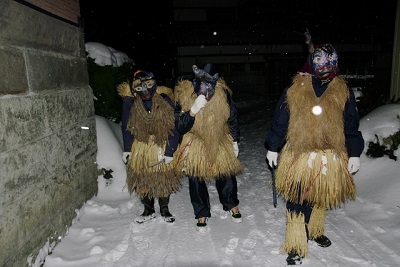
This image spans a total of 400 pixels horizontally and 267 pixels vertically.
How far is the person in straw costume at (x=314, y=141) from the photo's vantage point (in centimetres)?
267

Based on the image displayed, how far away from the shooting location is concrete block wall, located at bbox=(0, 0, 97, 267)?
2510mm

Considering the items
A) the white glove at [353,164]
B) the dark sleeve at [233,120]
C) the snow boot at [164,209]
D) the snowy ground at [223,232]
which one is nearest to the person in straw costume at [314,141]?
the white glove at [353,164]

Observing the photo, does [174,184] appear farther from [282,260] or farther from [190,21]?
[190,21]

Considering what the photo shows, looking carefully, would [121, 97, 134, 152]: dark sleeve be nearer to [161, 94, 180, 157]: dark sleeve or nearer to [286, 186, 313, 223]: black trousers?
[161, 94, 180, 157]: dark sleeve

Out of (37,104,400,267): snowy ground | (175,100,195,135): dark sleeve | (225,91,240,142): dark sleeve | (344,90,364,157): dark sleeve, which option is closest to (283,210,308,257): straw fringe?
(37,104,400,267): snowy ground

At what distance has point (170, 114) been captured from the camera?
11.7ft

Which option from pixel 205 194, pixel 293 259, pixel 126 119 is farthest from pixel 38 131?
pixel 293 259

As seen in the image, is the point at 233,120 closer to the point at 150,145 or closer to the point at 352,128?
the point at 150,145

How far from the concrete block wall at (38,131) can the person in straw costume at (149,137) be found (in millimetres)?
667

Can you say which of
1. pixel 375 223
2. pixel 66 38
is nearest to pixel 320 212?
pixel 375 223

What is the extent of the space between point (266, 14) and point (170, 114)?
17803 mm

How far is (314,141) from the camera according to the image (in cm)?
273

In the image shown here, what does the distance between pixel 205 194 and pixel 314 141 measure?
4.85ft

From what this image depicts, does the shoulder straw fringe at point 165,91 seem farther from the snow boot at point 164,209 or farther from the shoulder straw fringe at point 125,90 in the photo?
the snow boot at point 164,209
